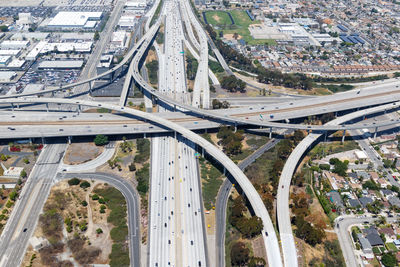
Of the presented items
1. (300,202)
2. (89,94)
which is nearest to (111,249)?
(300,202)

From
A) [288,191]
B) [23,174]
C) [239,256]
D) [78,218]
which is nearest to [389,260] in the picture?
[288,191]

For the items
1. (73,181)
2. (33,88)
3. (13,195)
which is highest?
(33,88)

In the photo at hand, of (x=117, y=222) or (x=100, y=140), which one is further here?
(x=100, y=140)

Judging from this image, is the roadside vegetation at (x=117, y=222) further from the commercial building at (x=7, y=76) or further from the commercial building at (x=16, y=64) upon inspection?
the commercial building at (x=16, y=64)

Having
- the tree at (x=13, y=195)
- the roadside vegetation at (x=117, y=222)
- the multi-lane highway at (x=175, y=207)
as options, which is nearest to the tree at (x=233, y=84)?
the multi-lane highway at (x=175, y=207)

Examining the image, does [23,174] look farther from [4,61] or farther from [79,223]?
[4,61]

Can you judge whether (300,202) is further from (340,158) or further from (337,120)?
(337,120)

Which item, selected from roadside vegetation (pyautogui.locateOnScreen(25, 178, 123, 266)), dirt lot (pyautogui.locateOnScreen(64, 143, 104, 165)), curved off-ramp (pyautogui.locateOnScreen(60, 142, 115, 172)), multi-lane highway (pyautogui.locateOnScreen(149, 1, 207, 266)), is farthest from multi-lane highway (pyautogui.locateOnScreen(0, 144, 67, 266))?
multi-lane highway (pyautogui.locateOnScreen(149, 1, 207, 266))
